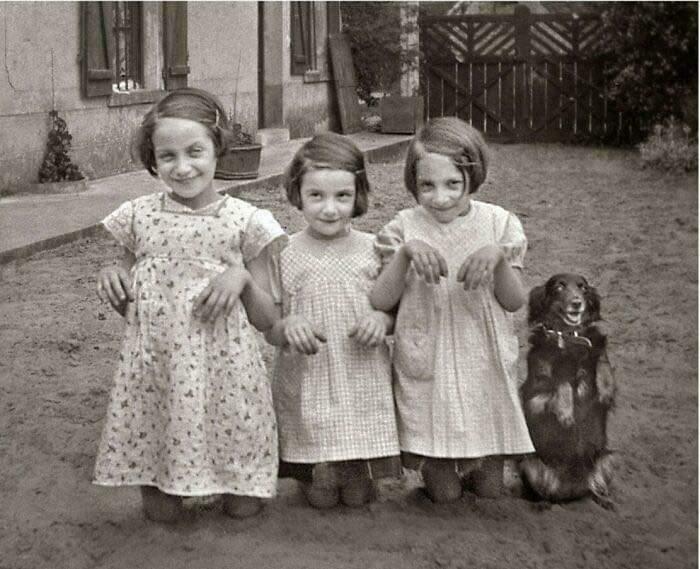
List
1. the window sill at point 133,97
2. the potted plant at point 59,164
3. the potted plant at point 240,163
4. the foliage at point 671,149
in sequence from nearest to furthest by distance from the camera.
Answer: the potted plant at point 59,164, the potted plant at point 240,163, the window sill at point 133,97, the foliage at point 671,149

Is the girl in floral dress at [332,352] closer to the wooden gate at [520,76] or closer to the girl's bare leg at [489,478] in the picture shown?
the girl's bare leg at [489,478]

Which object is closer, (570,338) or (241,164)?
(570,338)

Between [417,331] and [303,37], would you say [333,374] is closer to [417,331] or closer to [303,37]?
[417,331]

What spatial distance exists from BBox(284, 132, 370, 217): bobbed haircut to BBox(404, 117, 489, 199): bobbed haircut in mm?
137

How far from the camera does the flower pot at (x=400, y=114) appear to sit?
17000 mm

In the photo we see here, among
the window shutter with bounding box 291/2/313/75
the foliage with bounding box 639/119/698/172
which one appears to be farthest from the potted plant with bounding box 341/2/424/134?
the foliage with bounding box 639/119/698/172

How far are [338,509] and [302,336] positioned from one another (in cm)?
53

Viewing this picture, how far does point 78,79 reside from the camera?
1055cm

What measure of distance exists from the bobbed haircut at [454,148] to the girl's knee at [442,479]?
0.76 metres

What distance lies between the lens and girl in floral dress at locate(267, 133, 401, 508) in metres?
3.22

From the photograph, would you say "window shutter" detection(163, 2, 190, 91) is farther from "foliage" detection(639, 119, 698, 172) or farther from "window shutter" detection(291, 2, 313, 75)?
"foliage" detection(639, 119, 698, 172)

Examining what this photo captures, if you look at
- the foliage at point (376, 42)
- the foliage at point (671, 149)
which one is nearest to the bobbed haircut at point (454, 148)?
the foliage at point (671, 149)

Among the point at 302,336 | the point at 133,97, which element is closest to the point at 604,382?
the point at 302,336

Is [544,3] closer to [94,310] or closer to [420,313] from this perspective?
[94,310]
